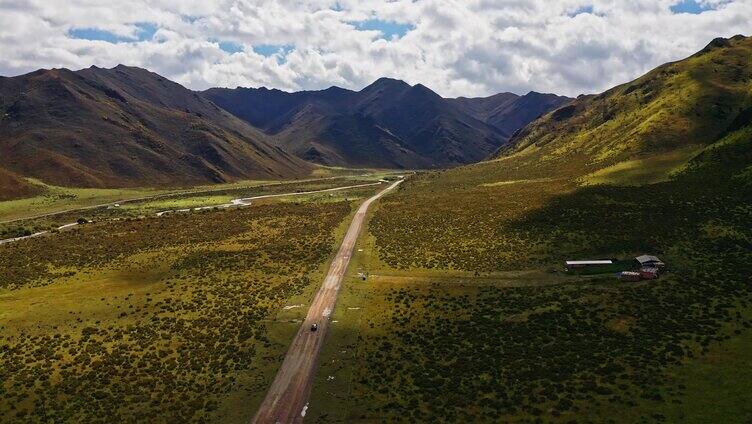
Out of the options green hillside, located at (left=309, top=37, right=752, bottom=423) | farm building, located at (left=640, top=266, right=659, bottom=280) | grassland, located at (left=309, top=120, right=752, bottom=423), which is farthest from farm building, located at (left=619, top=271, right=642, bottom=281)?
grassland, located at (left=309, top=120, right=752, bottom=423)

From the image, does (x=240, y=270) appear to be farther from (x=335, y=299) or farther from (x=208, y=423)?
(x=208, y=423)

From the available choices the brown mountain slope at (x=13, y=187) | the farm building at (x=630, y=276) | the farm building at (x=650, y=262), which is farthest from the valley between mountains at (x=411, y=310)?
the brown mountain slope at (x=13, y=187)

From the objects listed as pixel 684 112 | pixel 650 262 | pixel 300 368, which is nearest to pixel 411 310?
pixel 300 368

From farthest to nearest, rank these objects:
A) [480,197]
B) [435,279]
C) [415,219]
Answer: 1. [480,197]
2. [415,219]
3. [435,279]

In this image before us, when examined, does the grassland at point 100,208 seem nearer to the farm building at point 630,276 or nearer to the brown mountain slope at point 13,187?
the brown mountain slope at point 13,187

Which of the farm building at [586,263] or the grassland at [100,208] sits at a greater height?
the grassland at [100,208]

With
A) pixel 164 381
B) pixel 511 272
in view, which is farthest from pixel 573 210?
pixel 164 381

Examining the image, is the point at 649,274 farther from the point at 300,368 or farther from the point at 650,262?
the point at 300,368
